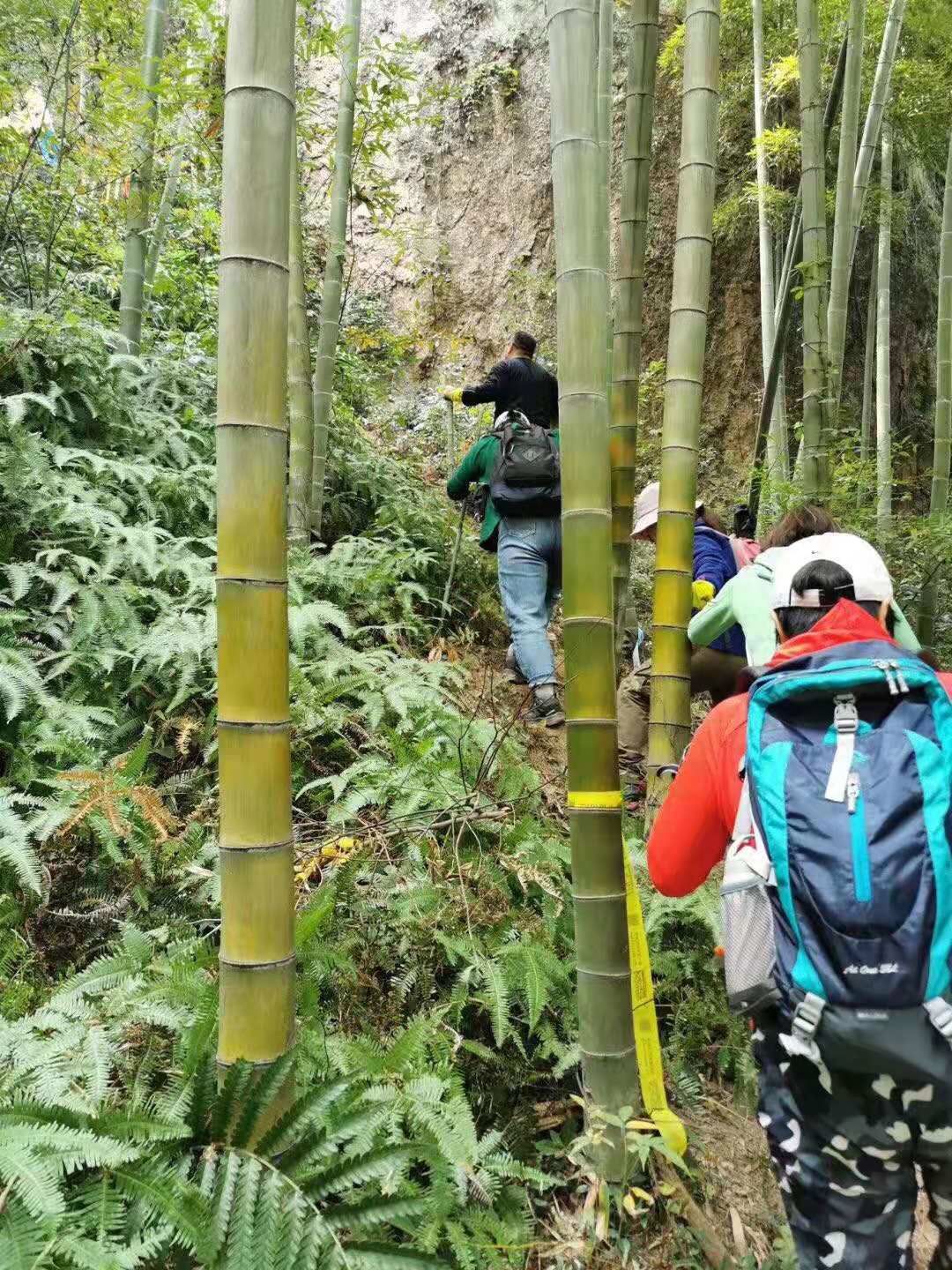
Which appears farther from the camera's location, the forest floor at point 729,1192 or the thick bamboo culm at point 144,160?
the thick bamboo culm at point 144,160

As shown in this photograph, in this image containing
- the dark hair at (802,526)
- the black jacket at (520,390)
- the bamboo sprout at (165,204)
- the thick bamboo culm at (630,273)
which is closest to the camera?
the dark hair at (802,526)

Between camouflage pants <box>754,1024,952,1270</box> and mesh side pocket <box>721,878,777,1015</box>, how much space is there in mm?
80

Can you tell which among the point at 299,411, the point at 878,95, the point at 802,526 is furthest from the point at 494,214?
the point at 802,526

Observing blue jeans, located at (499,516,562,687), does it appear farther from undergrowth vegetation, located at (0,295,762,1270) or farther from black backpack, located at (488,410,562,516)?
undergrowth vegetation, located at (0,295,762,1270)

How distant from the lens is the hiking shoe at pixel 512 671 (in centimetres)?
453

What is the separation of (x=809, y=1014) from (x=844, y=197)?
5.09 m

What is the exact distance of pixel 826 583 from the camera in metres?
1.65

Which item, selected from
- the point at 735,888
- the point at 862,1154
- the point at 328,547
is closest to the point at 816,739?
the point at 735,888

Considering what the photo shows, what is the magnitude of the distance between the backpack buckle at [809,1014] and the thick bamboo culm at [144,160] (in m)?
5.02

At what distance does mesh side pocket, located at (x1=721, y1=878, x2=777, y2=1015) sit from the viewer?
1.45 meters

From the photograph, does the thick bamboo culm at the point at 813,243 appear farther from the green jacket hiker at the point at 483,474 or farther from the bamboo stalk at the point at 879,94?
the bamboo stalk at the point at 879,94

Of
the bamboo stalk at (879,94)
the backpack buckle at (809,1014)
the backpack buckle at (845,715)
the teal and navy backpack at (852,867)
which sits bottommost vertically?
the backpack buckle at (809,1014)

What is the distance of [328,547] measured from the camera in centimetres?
522

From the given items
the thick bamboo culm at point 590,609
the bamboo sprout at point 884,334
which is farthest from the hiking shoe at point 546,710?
the bamboo sprout at point 884,334
